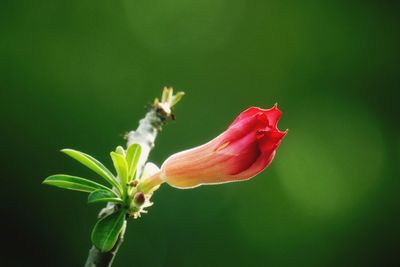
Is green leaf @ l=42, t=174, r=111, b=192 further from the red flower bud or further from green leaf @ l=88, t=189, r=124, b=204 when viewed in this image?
the red flower bud

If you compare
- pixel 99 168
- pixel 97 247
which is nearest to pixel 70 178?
pixel 99 168

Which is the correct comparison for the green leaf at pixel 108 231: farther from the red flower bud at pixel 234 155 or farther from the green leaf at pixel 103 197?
the red flower bud at pixel 234 155

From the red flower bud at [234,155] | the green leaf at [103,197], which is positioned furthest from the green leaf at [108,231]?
the red flower bud at [234,155]

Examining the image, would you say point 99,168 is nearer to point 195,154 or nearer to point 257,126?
point 195,154

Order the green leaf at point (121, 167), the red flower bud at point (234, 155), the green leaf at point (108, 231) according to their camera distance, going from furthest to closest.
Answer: the green leaf at point (121, 167), the red flower bud at point (234, 155), the green leaf at point (108, 231)

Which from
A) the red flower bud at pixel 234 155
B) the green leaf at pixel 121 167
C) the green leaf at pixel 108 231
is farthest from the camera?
the green leaf at pixel 121 167

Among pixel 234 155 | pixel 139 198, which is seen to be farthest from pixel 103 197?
pixel 234 155
